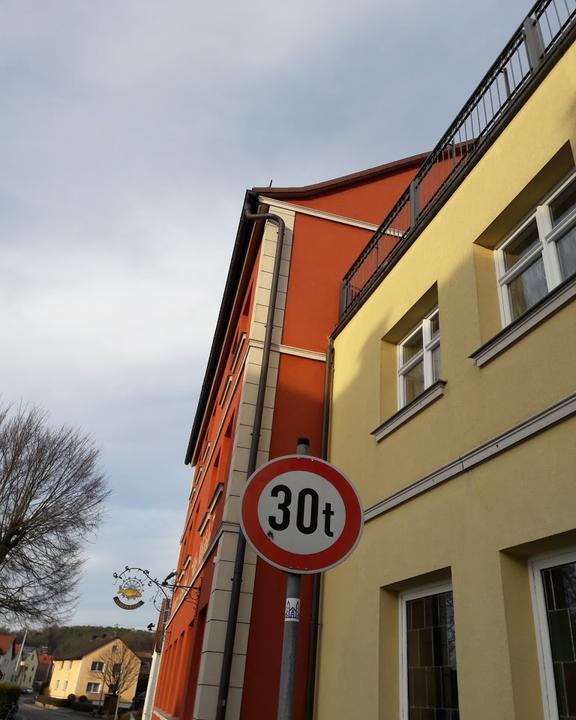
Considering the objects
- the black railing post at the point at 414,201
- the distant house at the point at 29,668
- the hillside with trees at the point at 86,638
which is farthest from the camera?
the distant house at the point at 29,668

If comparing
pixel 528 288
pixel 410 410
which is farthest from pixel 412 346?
pixel 528 288

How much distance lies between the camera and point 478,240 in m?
5.79

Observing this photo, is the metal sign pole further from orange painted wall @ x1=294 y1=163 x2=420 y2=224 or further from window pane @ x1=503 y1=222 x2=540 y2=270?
orange painted wall @ x1=294 y1=163 x2=420 y2=224

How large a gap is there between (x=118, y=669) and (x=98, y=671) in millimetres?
12716

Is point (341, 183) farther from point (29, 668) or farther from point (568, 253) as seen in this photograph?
point (29, 668)

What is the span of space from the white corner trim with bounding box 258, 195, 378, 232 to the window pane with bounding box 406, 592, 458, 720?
755 cm

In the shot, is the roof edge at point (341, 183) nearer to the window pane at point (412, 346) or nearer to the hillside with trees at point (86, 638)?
the window pane at point (412, 346)

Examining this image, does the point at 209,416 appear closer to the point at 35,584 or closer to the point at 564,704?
the point at 35,584

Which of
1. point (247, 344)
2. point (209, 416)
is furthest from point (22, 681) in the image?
point (247, 344)

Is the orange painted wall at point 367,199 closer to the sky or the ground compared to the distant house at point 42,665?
closer to the sky

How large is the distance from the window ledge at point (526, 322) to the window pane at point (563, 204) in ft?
3.01

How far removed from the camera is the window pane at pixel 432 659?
488 cm

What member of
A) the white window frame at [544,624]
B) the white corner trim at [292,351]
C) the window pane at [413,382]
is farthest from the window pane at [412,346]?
the white window frame at [544,624]

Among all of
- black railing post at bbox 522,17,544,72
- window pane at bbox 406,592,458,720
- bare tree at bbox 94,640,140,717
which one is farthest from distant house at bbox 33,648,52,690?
black railing post at bbox 522,17,544,72
